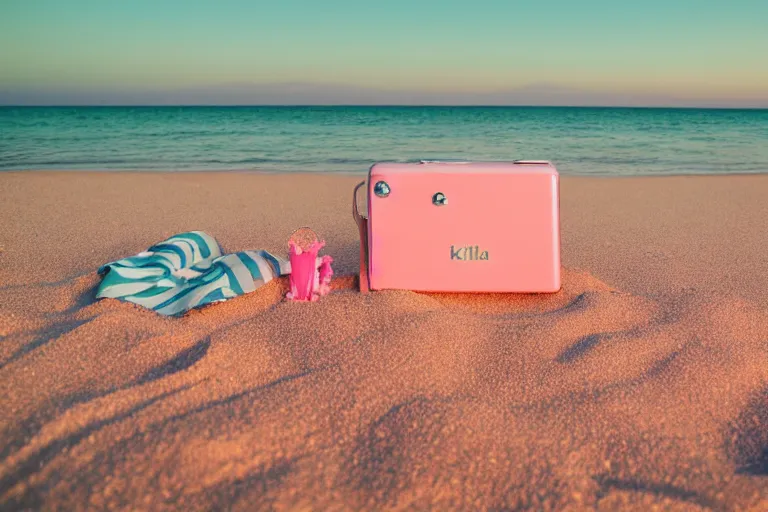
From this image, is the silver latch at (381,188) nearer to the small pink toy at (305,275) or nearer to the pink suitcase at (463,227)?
the pink suitcase at (463,227)

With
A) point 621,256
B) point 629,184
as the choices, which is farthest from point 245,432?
point 629,184

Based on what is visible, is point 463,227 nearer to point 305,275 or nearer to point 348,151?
point 305,275

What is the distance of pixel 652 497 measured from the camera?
4.04 feet

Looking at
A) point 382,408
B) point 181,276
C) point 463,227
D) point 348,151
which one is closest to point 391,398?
point 382,408

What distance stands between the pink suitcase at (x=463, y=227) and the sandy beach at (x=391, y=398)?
110 mm

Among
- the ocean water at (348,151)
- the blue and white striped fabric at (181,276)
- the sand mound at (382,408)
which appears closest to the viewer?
the sand mound at (382,408)

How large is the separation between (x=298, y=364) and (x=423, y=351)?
377 millimetres

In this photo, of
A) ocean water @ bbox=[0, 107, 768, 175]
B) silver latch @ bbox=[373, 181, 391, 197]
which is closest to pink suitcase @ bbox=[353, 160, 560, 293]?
silver latch @ bbox=[373, 181, 391, 197]

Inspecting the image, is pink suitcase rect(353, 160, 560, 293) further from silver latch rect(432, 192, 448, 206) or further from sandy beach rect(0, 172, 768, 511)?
sandy beach rect(0, 172, 768, 511)

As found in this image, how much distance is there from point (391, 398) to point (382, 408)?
5 cm

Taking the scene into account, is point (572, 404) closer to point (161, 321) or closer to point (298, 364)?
point (298, 364)

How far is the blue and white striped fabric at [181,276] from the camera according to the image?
233 centimetres

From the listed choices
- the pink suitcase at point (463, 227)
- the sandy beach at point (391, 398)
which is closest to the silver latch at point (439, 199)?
the pink suitcase at point (463, 227)

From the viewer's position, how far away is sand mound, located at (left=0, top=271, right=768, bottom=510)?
4.08ft
